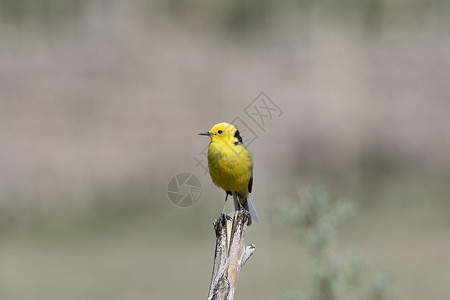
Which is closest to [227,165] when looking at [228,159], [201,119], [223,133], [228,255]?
[228,159]

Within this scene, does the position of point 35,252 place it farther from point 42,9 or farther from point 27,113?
point 42,9

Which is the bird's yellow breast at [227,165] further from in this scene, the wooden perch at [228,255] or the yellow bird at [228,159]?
the wooden perch at [228,255]

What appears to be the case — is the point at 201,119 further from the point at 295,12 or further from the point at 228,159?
the point at 228,159

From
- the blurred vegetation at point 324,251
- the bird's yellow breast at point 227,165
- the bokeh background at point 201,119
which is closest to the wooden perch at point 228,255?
the bird's yellow breast at point 227,165

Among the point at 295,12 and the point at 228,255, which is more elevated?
the point at 295,12

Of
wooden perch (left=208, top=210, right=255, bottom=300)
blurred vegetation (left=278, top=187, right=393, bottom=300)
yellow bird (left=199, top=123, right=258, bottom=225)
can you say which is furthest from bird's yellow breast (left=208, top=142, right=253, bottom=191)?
wooden perch (left=208, top=210, right=255, bottom=300)

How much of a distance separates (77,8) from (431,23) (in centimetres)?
1643

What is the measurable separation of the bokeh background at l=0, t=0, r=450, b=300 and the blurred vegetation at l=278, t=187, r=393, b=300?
50.7 ft

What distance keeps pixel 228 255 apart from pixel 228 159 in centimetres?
141

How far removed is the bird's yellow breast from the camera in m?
5.50

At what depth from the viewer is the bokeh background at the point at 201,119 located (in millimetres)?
25000

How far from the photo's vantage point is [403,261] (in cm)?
2058

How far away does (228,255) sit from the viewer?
418 centimetres

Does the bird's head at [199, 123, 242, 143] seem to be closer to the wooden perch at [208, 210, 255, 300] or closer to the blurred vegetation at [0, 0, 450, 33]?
the wooden perch at [208, 210, 255, 300]
